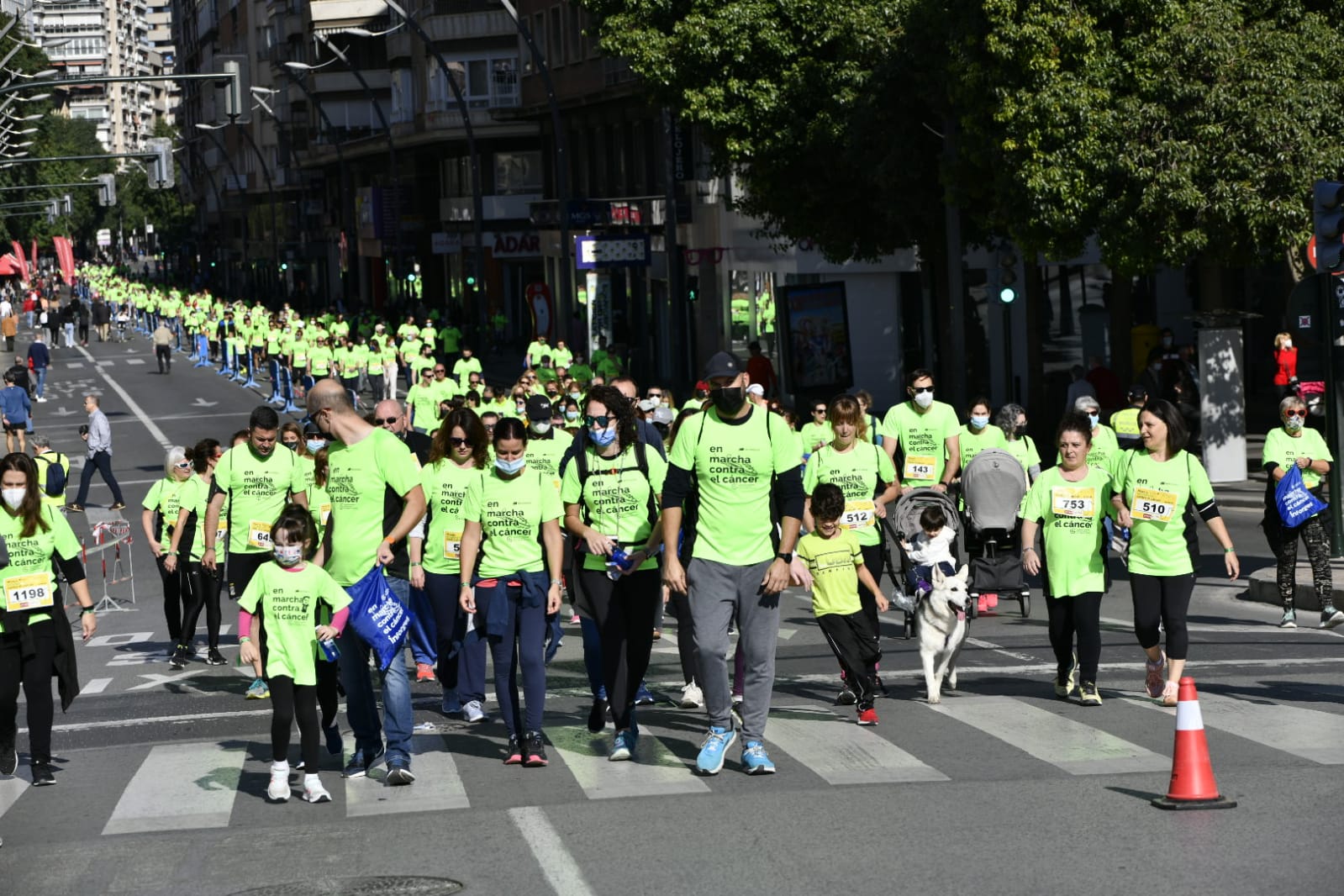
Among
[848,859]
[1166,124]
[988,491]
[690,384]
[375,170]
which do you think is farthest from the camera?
[375,170]

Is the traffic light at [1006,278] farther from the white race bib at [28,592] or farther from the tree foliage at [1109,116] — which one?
the white race bib at [28,592]

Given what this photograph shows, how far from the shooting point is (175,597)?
16.2 m

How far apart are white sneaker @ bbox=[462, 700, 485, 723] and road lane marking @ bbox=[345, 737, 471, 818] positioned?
4.10ft

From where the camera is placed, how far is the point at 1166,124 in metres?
25.1

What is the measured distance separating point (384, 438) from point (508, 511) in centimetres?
71

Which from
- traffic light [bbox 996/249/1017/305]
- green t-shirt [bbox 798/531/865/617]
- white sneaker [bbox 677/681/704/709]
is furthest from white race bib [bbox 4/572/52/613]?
traffic light [bbox 996/249/1017/305]

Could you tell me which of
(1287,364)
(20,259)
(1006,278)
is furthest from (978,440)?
(20,259)

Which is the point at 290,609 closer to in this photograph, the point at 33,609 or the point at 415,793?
the point at 415,793

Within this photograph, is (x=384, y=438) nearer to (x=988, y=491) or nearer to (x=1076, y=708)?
(x=1076, y=708)

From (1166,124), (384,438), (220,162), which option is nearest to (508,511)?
(384,438)

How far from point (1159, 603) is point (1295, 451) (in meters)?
4.69

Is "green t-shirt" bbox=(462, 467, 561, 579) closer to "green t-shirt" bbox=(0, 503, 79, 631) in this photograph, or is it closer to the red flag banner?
"green t-shirt" bbox=(0, 503, 79, 631)

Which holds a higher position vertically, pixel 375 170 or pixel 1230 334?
pixel 375 170

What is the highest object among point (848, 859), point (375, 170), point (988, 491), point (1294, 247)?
point (375, 170)
